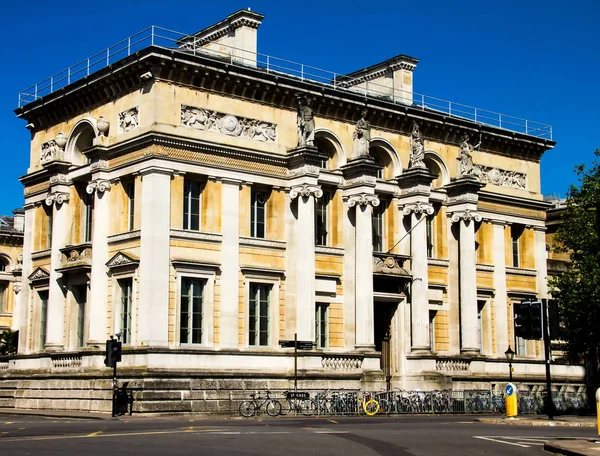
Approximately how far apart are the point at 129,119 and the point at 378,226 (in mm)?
13911

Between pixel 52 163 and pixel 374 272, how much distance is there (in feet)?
52.5

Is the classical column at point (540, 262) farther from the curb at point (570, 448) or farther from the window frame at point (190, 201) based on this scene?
the curb at point (570, 448)

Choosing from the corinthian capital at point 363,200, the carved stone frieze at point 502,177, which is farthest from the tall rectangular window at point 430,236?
the corinthian capital at point 363,200

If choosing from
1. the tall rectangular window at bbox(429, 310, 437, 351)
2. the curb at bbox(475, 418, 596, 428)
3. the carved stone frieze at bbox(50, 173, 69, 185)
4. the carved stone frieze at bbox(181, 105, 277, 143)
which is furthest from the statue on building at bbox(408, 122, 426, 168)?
the curb at bbox(475, 418, 596, 428)

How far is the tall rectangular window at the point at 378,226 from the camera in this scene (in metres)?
48.3

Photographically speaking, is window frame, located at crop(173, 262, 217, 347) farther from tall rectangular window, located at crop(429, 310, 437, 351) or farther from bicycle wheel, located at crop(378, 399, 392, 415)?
tall rectangular window, located at crop(429, 310, 437, 351)

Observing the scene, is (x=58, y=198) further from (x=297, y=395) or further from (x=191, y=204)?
(x=297, y=395)

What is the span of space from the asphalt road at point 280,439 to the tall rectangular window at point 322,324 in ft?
43.4

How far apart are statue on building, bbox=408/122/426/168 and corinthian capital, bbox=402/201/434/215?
194cm

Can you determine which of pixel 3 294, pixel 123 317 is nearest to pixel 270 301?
pixel 123 317

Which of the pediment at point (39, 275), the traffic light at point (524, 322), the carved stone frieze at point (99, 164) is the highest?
the carved stone frieze at point (99, 164)

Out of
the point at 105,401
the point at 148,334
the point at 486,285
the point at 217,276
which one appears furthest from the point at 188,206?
the point at 486,285

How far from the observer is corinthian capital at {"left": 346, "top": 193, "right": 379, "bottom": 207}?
4569 cm

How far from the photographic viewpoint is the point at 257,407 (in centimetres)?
3725
